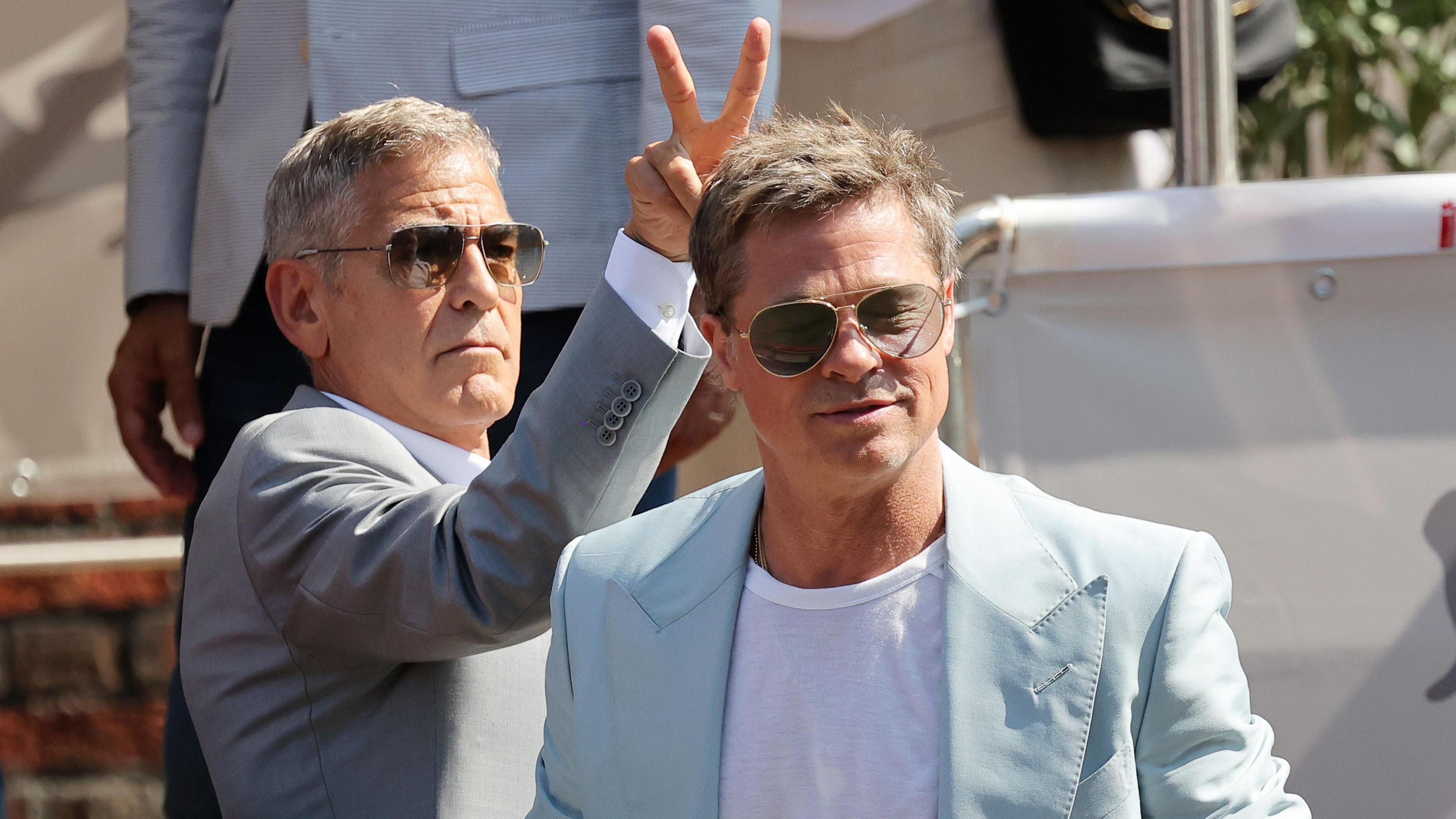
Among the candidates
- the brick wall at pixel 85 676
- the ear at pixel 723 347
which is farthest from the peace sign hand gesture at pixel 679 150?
the brick wall at pixel 85 676

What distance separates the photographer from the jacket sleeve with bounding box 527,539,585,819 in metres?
1.77

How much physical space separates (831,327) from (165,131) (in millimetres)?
1779

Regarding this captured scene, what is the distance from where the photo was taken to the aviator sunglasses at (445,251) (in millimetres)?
2082

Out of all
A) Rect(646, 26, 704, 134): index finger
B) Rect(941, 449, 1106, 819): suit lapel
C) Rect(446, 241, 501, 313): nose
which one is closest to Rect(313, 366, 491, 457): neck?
Rect(446, 241, 501, 313): nose

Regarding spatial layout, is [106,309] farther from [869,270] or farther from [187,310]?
[869,270]

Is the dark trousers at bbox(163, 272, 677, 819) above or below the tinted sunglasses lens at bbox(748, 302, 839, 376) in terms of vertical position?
below

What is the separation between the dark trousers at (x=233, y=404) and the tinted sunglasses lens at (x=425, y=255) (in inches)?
18.5

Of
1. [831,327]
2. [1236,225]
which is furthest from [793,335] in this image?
[1236,225]

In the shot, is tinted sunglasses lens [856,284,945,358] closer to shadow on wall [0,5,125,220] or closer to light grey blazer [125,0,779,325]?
light grey blazer [125,0,779,325]

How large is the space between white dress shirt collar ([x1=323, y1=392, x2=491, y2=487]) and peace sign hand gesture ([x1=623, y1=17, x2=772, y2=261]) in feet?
1.49

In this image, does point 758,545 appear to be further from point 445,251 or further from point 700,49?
point 700,49

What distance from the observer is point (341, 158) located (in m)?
2.13

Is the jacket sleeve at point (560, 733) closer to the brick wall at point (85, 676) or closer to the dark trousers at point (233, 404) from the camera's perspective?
the dark trousers at point (233, 404)

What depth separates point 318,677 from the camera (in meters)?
1.94
